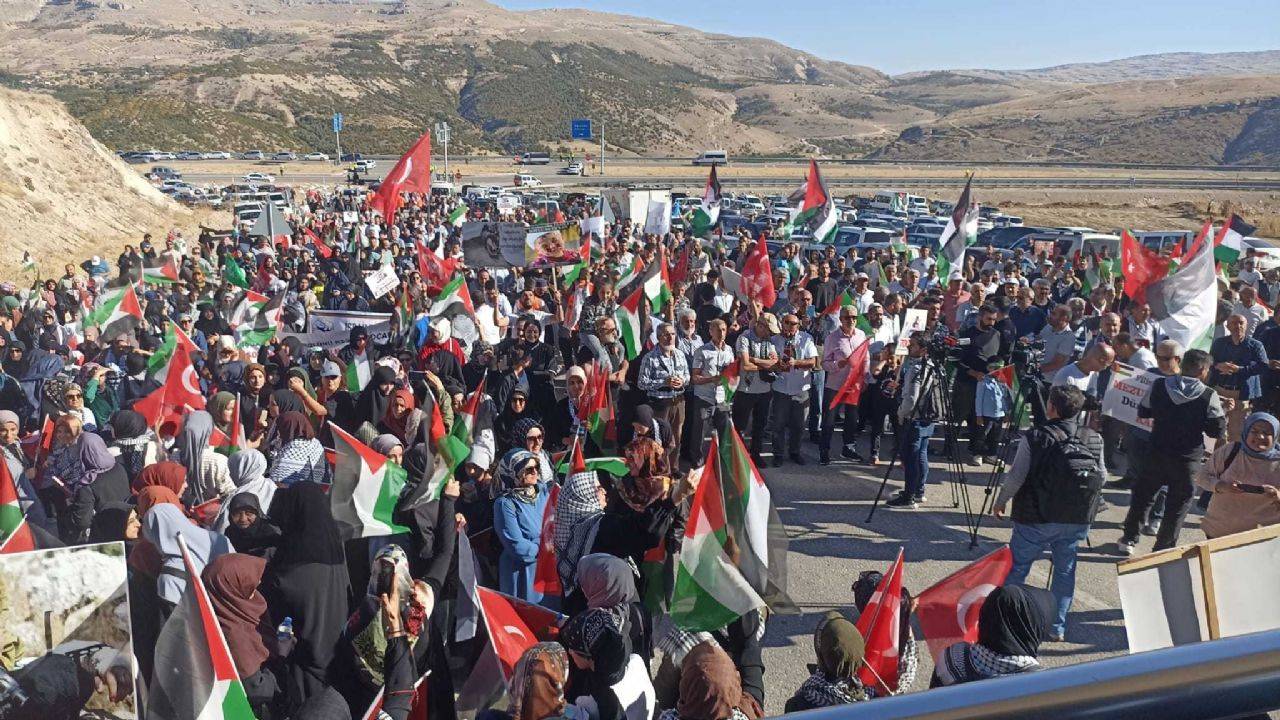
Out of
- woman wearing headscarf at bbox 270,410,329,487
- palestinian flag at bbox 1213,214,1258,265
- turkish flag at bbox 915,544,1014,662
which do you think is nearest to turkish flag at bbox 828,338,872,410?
turkish flag at bbox 915,544,1014,662

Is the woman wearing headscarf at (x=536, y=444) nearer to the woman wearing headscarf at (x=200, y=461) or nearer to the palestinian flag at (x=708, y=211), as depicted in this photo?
the woman wearing headscarf at (x=200, y=461)

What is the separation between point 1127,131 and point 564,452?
118 m

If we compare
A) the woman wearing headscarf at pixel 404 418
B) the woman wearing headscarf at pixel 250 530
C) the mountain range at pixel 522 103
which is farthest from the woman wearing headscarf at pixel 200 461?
the mountain range at pixel 522 103

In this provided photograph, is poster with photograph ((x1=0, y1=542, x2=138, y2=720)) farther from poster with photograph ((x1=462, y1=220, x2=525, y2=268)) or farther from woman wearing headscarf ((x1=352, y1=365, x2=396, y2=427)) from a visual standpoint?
poster with photograph ((x1=462, y1=220, x2=525, y2=268))

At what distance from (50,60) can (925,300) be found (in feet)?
585

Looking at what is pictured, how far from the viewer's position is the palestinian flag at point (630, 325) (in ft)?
31.4

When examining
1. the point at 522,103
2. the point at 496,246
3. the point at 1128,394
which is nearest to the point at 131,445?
the point at 1128,394

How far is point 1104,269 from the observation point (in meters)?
14.5

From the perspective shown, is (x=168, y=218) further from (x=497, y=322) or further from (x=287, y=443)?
(x=287, y=443)

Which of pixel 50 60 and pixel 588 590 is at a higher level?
pixel 50 60

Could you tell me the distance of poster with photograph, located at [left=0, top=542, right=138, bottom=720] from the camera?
10.3 ft

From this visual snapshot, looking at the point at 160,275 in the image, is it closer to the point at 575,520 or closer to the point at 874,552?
the point at 575,520

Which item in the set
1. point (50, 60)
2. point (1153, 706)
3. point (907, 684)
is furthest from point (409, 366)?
point (50, 60)

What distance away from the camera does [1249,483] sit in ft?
17.1
